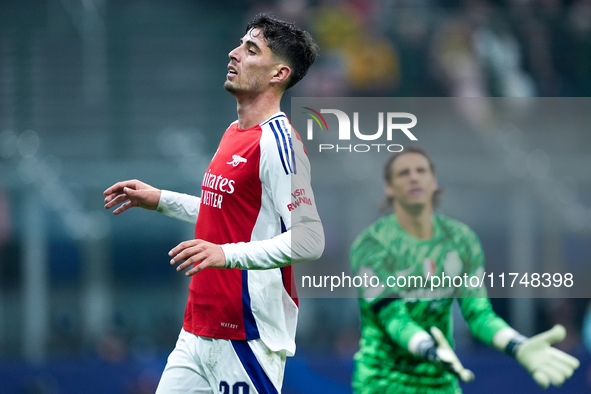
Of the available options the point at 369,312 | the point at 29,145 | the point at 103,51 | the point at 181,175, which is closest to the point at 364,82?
the point at 181,175

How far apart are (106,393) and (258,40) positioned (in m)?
6.16

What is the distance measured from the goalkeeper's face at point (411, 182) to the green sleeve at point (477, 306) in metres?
0.34

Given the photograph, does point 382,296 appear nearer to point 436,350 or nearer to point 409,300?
point 409,300

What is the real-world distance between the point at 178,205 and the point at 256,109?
627 millimetres

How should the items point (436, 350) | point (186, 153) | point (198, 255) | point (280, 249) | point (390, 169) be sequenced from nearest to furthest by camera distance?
point (198, 255) → point (280, 249) → point (436, 350) → point (390, 169) → point (186, 153)

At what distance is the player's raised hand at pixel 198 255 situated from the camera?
276cm

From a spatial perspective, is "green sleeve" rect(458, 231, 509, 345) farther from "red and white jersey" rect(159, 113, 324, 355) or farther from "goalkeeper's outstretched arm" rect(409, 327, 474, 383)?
"red and white jersey" rect(159, 113, 324, 355)

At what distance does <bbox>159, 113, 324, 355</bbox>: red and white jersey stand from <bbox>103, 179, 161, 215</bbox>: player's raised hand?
398 millimetres

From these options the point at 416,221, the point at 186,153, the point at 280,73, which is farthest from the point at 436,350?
the point at 186,153

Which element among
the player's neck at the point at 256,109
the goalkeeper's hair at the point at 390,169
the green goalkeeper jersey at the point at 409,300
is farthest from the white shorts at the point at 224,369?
the goalkeeper's hair at the point at 390,169

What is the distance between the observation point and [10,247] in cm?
938

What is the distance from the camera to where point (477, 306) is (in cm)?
392

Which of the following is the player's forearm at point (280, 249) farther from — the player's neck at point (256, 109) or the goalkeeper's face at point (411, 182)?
the goalkeeper's face at point (411, 182)

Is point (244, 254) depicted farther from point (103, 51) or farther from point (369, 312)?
point (103, 51)
